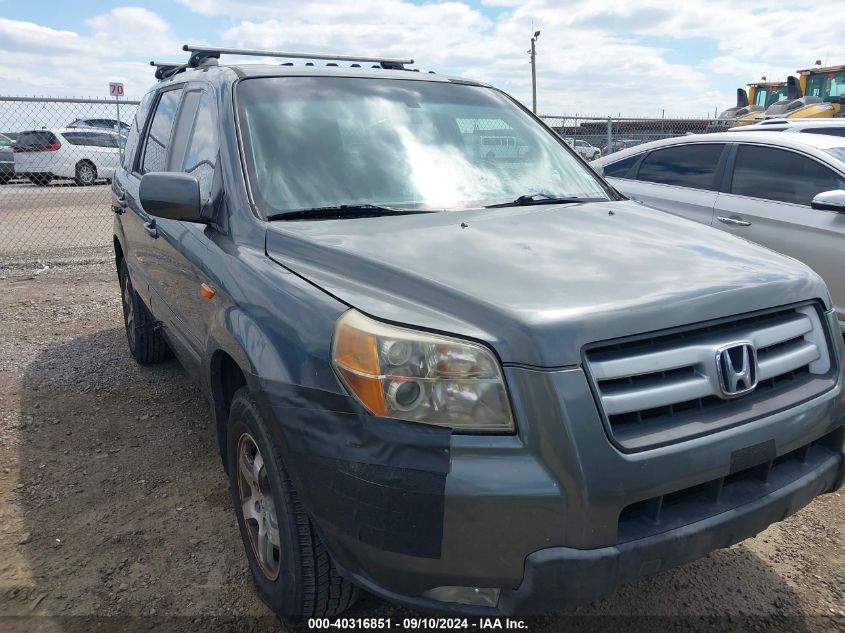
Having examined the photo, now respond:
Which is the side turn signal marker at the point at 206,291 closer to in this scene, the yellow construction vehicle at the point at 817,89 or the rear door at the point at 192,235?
the rear door at the point at 192,235

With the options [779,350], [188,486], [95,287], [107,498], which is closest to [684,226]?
[779,350]

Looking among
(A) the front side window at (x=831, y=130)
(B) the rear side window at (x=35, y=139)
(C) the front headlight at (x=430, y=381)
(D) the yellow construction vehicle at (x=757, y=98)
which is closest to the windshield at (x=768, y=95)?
(D) the yellow construction vehicle at (x=757, y=98)

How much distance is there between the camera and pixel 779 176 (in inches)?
211

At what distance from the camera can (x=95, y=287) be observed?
7.84 m

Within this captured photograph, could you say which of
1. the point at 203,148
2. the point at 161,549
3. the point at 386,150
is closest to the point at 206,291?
the point at 203,148

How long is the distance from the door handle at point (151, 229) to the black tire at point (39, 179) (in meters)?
15.9

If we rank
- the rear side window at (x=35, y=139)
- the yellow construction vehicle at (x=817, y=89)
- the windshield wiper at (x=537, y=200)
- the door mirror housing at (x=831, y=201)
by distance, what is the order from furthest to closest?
the rear side window at (x=35, y=139), the yellow construction vehicle at (x=817, y=89), the door mirror housing at (x=831, y=201), the windshield wiper at (x=537, y=200)

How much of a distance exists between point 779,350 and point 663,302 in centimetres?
53

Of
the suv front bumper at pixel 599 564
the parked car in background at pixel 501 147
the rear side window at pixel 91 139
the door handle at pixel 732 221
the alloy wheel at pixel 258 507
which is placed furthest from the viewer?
the rear side window at pixel 91 139

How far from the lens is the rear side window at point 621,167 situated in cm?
→ 642

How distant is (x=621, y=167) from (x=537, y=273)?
4.78 metres

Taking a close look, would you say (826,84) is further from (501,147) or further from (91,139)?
(91,139)

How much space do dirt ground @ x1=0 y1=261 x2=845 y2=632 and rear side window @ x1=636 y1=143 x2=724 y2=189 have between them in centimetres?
318

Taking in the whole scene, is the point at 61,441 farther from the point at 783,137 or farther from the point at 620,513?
the point at 783,137
